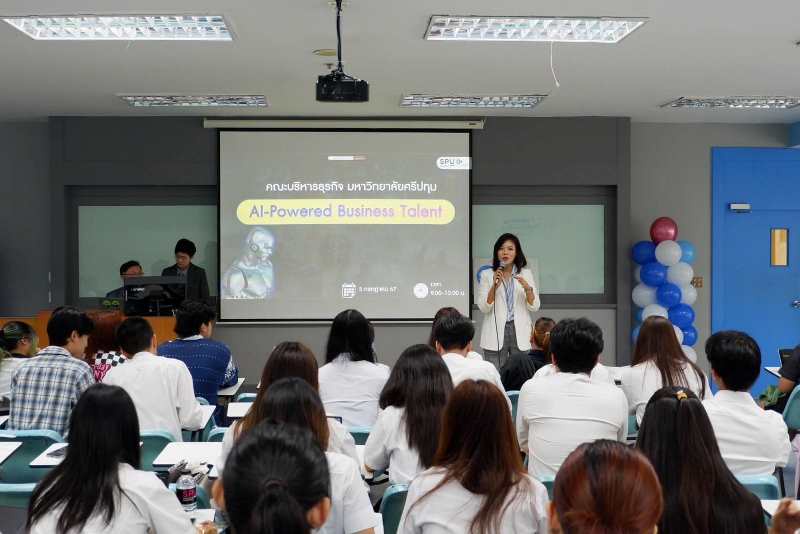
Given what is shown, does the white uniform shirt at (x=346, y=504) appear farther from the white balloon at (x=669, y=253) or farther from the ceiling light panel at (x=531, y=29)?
the white balloon at (x=669, y=253)

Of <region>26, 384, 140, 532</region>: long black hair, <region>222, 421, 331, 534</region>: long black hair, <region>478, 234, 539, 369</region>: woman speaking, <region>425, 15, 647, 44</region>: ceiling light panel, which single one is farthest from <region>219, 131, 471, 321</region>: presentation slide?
<region>222, 421, 331, 534</region>: long black hair

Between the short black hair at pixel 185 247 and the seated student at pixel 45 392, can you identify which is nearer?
the seated student at pixel 45 392

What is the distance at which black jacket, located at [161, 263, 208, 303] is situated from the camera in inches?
301

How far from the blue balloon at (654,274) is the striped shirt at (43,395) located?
570cm

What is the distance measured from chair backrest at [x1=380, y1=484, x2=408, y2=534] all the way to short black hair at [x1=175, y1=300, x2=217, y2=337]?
7.98 feet

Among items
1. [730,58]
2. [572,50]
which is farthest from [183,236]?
[730,58]

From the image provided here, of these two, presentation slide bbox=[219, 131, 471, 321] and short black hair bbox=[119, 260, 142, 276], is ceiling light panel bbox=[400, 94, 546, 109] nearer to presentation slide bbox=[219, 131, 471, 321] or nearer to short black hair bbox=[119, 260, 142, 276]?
presentation slide bbox=[219, 131, 471, 321]

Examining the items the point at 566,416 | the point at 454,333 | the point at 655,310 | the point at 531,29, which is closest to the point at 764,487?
the point at 566,416

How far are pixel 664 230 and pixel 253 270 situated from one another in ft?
13.5

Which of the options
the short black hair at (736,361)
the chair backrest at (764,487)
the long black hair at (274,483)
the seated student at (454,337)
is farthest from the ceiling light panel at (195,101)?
the long black hair at (274,483)

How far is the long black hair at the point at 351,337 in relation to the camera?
4.01m

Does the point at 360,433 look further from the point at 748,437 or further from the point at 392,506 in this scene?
the point at 748,437

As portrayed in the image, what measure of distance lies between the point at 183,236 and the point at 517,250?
3606mm

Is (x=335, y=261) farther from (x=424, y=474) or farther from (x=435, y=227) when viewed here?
(x=424, y=474)
